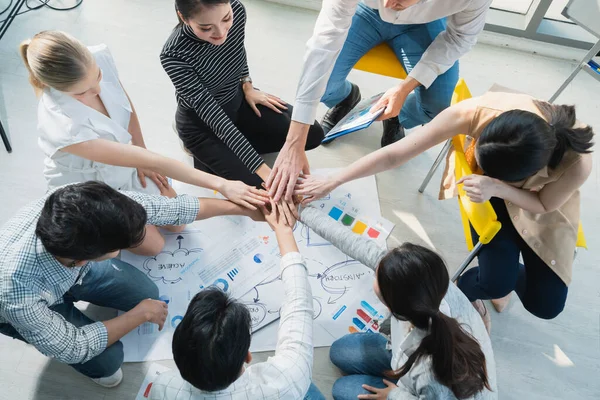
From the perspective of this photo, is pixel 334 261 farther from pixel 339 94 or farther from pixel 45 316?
pixel 45 316

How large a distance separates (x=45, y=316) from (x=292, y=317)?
686 millimetres

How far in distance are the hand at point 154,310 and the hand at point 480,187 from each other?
3.65 ft

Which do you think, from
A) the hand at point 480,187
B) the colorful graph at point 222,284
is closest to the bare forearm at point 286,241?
the colorful graph at point 222,284

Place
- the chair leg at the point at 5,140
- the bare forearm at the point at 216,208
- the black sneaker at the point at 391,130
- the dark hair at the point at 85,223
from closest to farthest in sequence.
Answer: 1. the dark hair at the point at 85,223
2. the bare forearm at the point at 216,208
3. the chair leg at the point at 5,140
4. the black sneaker at the point at 391,130

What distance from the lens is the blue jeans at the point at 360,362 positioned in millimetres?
1574

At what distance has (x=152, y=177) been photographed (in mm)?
1839

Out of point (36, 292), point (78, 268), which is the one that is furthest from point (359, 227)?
point (36, 292)

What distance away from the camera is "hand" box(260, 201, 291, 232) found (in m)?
1.59

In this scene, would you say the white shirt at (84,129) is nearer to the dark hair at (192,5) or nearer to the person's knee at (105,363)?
the dark hair at (192,5)

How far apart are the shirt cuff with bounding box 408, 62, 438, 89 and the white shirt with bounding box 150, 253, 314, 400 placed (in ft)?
3.18

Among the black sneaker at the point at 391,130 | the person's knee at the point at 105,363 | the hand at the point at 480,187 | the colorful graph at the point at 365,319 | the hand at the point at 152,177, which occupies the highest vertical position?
the hand at the point at 480,187

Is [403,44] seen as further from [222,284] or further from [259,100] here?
[222,284]

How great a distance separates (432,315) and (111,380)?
1140 millimetres

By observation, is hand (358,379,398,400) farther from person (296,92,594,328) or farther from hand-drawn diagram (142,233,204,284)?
hand-drawn diagram (142,233,204,284)
